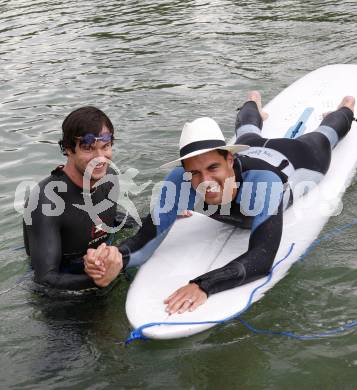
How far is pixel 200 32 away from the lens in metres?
10.9

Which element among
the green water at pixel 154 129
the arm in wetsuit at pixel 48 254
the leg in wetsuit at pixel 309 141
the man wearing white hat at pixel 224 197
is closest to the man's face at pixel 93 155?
the arm in wetsuit at pixel 48 254

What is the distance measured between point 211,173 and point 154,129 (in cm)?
347

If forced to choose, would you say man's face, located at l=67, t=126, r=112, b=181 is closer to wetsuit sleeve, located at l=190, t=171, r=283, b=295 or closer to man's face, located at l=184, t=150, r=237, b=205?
man's face, located at l=184, t=150, r=237, b=205

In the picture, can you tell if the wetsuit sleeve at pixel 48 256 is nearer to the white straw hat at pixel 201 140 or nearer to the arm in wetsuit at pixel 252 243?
the arm in wetsuit at pixel 252 243

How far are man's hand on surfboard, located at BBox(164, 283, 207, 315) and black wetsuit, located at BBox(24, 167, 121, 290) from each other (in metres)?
0.54

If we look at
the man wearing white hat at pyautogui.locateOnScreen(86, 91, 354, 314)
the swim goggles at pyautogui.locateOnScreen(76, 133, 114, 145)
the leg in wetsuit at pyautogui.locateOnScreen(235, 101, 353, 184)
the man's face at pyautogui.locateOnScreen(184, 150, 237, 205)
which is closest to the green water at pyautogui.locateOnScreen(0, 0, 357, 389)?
the man wearing white hat at pyautogui.locateOnScreen(86, 91, 354, 314)

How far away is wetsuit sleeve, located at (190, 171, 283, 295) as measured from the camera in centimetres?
357

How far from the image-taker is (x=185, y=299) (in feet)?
11.5

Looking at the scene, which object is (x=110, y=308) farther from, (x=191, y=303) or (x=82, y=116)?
(x=82, y=116)

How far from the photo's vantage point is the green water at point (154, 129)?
11.1 feet

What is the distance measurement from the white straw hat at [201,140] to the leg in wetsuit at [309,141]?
1130 millimetres

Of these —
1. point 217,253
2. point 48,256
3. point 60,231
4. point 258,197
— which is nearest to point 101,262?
point 48,256

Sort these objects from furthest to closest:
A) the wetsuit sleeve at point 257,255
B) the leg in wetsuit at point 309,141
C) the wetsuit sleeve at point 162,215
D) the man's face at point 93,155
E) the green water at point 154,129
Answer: the leg in wetsuit at point 309,141 → the wetsuit sleeve at point 162,215 → the man's face at point 93,155 → the wetsuit sleeve at point 257,255 → the green water at point 154,129

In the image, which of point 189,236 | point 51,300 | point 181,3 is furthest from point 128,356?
point 181,3
